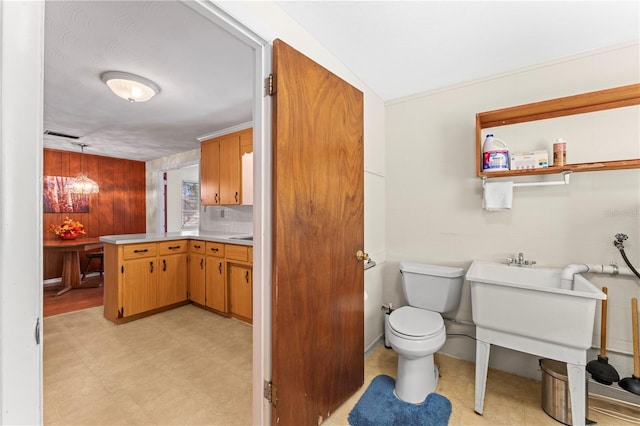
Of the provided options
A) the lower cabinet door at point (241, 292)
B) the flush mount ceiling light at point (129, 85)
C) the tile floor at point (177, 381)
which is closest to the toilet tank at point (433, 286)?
the tile floor at point (177, 381)

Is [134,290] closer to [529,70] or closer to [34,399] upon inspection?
[34,399]

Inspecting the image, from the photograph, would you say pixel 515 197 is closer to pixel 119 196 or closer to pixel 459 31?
pixel 459 31

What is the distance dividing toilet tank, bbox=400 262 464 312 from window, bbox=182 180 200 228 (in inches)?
212

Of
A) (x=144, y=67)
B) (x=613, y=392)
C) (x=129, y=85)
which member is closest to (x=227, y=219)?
(x=129, y=85)

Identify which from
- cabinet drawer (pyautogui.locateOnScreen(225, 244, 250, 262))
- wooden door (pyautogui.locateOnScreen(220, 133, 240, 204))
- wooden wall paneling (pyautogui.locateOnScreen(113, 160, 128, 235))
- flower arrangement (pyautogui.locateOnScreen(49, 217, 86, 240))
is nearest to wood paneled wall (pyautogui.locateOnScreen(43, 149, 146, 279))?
wooden wall paneling (pyautogui.locateOnScreen(113, 160, 128, 235))

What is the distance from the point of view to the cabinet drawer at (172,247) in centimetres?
327

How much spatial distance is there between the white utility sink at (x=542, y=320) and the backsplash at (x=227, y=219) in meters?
2.85

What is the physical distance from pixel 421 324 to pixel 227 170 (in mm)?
2841

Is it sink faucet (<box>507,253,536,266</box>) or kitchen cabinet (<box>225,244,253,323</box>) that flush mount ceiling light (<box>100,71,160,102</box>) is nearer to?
kitchen cabinet (<box>225,244,253,323</box>)

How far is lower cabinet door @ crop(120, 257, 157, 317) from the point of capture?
9.70ft

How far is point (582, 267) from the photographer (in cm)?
178

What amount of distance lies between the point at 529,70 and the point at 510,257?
1346 mm

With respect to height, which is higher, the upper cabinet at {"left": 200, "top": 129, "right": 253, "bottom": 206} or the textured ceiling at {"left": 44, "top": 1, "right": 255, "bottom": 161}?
the textured ceiling at {"left": 44, "top": 1, "right": 255, "bottom": 161}

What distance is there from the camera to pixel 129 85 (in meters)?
2.18
